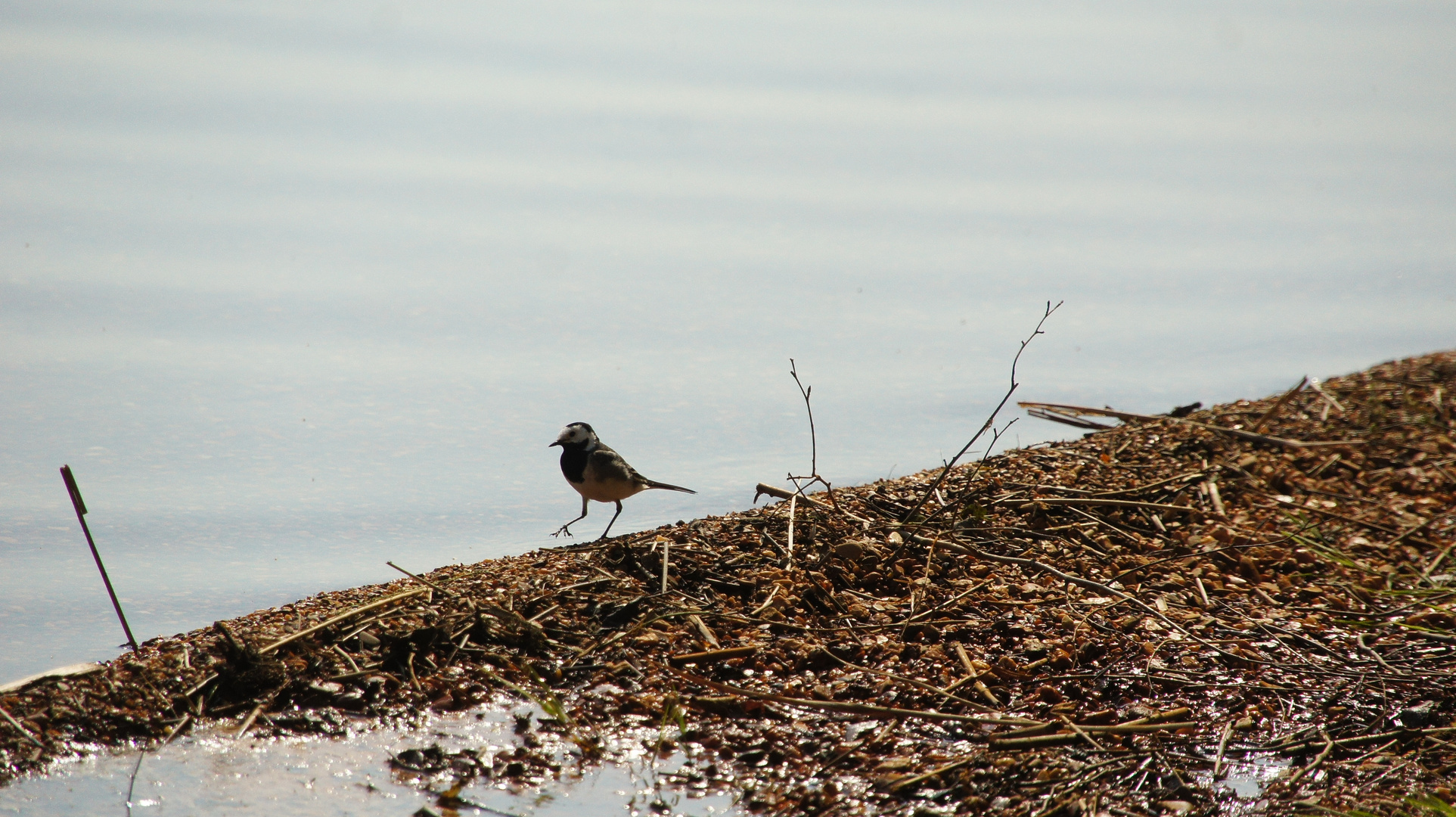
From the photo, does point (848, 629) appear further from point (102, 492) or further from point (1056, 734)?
point (102, 492)

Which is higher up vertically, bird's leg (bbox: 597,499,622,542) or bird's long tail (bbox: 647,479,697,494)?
bird's long tail (bbox: 647,479,697,494)

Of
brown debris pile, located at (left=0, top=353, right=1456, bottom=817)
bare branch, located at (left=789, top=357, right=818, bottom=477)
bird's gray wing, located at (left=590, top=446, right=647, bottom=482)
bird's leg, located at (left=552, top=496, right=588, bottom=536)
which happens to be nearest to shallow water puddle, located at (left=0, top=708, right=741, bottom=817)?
brown debris pile, located at (left=0, top=353, right=1456, bottom=817)

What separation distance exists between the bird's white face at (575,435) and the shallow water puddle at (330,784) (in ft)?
5.34

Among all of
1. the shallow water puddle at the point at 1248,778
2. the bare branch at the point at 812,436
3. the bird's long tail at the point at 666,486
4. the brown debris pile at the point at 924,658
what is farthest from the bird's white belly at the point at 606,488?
the shallow water puddle at the point at 1248,778

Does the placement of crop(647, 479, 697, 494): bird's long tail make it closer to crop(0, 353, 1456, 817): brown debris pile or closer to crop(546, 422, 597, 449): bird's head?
crop(546, 422, 597, 449): bird's head

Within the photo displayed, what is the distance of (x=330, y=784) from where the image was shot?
2.35 metres

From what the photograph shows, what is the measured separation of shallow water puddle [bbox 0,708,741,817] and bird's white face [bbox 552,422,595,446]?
1628 mm

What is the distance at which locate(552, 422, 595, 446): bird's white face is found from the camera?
4059 mm

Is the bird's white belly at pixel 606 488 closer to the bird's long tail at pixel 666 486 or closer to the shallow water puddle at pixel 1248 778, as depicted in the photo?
the bird's long tail at pixel 666 486

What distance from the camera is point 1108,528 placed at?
3.83m

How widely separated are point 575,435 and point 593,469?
151 millimetres

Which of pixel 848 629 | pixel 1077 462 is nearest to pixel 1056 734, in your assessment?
pixel 848 629

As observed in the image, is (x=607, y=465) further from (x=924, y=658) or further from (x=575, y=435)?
(x=924, y=658)

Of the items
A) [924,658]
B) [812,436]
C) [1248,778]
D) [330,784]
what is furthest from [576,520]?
[1248,778]
